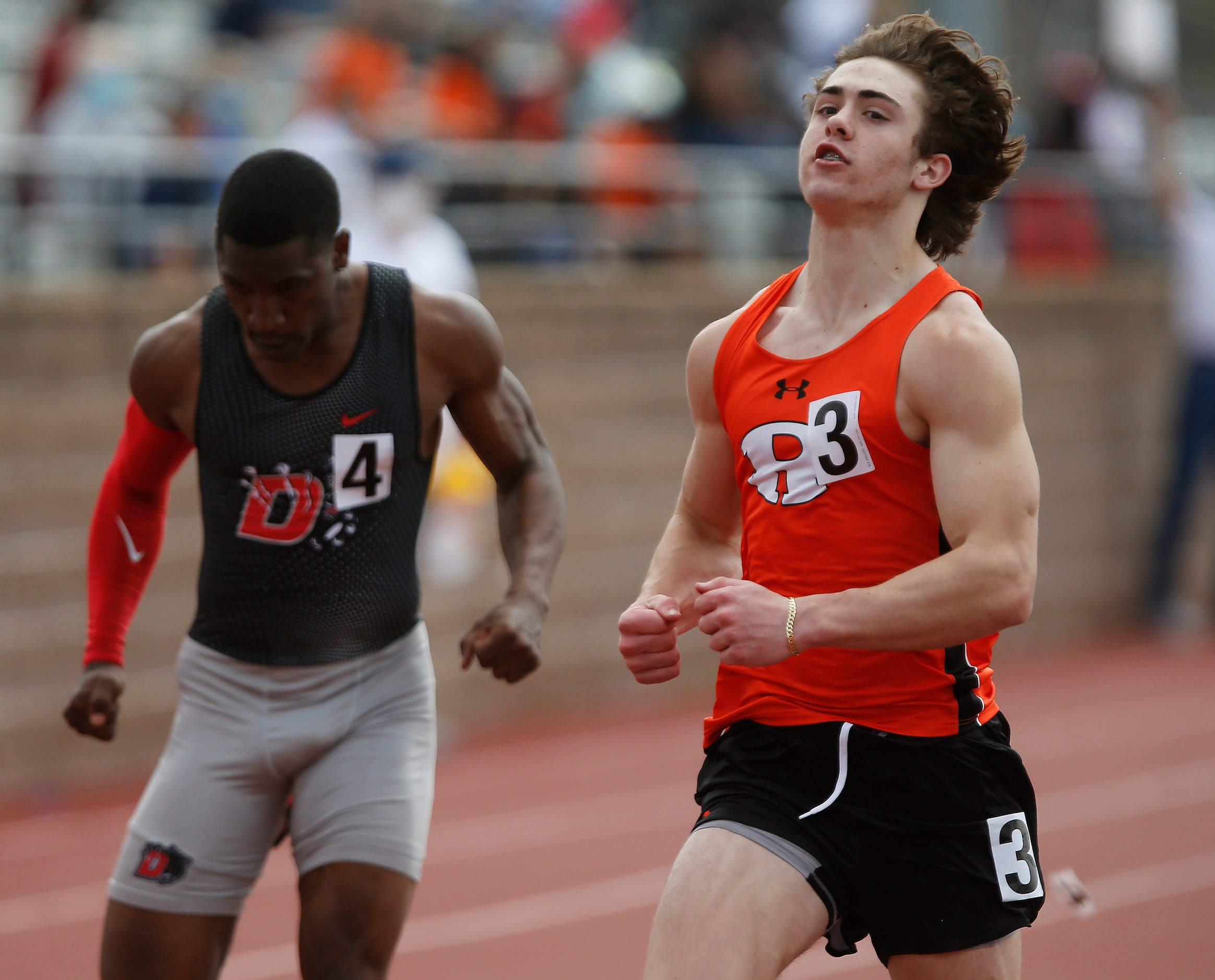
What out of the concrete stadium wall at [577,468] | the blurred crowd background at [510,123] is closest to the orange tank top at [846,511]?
the blurred crowd background at [510,123]

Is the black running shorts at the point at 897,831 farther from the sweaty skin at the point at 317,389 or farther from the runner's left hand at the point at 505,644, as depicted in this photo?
the sweaty skin at the point at 317,389

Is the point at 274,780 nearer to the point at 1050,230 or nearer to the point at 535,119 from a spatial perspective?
the point at 535,119

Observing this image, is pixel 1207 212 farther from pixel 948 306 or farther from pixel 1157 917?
pixel 948 306

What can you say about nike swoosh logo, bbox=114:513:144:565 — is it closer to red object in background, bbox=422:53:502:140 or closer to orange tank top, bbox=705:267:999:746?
orange tank top, bbox=705:267:999:746

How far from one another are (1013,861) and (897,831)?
237mm

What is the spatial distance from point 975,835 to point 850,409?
0.85 metres

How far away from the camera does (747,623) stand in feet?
9.47

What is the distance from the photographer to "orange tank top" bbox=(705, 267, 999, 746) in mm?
3074

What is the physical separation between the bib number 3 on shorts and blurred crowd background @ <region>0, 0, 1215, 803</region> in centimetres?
603

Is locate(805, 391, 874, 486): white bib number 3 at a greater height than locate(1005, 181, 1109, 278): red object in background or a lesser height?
lesser

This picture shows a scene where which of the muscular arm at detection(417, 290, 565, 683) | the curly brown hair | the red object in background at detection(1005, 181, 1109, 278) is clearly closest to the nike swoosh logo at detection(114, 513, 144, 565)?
the muscular arm at detection(417, 290, 565, 683)

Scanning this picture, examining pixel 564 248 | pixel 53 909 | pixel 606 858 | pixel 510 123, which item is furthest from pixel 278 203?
pixel 510 123

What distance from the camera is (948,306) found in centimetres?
308

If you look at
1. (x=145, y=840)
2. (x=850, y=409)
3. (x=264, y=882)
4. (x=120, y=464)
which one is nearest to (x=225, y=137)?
(x=264, y=882)
